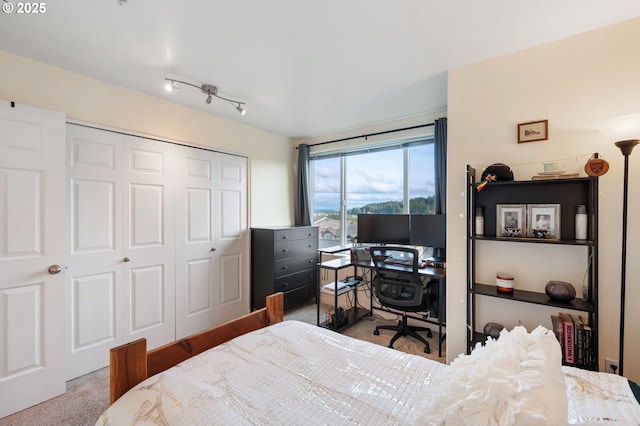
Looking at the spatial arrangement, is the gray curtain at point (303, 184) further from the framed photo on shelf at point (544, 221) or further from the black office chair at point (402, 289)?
the framed photo on shelf at point (544, 221)

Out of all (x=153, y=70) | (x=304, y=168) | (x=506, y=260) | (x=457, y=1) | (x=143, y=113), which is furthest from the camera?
(x=304, y=168)

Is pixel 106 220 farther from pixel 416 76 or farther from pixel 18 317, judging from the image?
pixel 416 76

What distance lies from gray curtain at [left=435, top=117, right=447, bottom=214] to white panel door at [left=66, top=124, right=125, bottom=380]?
3.14 metres

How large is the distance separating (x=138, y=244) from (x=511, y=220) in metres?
3.22

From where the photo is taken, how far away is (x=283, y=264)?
11.4 ft

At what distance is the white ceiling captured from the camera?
1.51 metres

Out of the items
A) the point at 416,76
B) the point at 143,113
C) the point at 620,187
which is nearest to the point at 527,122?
the point at 620,187

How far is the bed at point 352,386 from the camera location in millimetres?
742

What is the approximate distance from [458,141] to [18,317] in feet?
11.3

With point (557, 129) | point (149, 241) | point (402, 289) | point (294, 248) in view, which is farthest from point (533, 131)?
point (149, 241)

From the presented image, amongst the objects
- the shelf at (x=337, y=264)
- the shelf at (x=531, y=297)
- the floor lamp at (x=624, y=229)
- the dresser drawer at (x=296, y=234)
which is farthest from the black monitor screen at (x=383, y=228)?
the floor lamp at (x=624, y=229)

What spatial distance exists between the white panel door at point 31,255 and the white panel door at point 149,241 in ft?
1.76

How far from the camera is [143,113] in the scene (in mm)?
2621

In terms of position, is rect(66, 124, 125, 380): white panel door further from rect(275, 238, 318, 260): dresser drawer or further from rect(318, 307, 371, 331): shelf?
rect(318, 307, 371, 331): shelf
